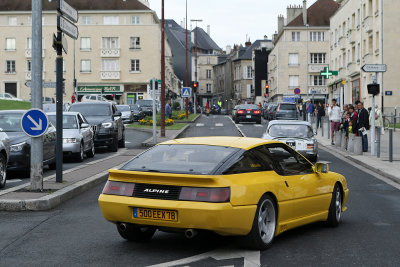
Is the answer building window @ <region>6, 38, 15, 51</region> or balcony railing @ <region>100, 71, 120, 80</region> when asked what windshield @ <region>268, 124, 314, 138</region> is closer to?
balcony railing @ <region>100, 71, 120, 80</region>

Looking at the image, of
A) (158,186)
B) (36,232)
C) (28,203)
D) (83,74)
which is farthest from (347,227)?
(83,74)

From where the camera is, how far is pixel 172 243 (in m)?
7.28

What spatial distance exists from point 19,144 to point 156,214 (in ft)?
29.0

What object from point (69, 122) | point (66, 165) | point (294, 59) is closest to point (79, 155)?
point (66, 165)

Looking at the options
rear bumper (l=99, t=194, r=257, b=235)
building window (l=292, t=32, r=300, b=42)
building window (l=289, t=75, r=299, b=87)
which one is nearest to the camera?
rear bumper (l=99, t=194, r=257, b=235)

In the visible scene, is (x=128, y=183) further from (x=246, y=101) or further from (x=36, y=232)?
(x=246, y=101)

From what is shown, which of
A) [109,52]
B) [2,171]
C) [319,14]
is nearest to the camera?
[2,171]

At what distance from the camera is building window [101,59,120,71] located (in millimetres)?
79812

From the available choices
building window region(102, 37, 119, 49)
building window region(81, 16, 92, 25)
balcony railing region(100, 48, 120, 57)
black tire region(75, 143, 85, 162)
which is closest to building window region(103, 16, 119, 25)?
building window region(81, 16, 92, 25)

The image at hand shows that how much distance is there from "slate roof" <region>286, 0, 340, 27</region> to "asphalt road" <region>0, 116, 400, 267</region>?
84.5m

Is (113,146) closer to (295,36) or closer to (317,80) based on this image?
(317,80)

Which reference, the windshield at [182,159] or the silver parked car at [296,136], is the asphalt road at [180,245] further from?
the silver parked car at [296,136]

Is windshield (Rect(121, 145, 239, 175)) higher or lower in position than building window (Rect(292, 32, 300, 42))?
lower

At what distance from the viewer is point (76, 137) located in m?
19.0
